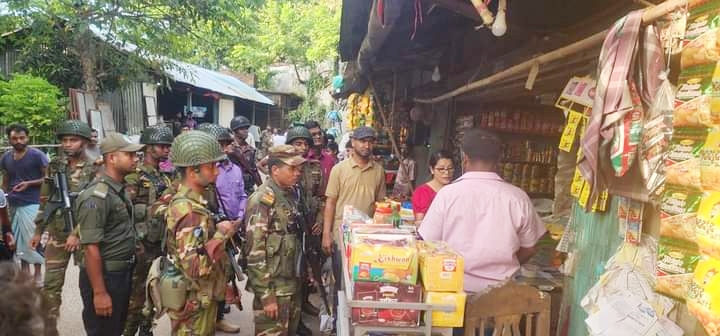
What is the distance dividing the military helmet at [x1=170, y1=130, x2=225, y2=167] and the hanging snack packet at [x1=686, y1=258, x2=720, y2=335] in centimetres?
246

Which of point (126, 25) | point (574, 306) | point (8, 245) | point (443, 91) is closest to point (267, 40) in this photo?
point (126, 25)

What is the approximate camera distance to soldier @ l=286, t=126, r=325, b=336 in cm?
418

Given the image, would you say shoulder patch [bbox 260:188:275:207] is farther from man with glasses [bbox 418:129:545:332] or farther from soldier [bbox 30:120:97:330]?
soldier [bbox 30:120:97:330]

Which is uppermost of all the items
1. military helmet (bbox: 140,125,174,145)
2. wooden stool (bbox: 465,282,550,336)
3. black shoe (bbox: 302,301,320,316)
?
military helmet (bbox: 140,125,174,145)

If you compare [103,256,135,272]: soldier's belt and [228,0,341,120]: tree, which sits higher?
[228,0,341,120]: tree

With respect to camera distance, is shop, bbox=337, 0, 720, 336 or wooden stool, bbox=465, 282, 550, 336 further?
wooden stool, bbox=465, 282, 550, 336

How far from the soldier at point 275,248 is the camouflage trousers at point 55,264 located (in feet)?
6.28

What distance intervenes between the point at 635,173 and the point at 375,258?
1178 millimetres

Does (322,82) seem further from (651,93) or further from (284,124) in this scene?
(651,93)

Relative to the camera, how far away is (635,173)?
6.31 feet

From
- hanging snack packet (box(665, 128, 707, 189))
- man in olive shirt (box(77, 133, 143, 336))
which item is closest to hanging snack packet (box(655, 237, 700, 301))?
hanging snack packet (box(665, 128, 707, 189))

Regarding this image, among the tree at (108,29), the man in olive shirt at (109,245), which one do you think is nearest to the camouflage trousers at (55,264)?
the man in olive shirt at (109,245)

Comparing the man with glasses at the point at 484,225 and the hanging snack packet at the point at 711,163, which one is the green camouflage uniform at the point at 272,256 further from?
the hanging snack packet at the point at 711,163

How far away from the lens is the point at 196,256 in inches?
106
